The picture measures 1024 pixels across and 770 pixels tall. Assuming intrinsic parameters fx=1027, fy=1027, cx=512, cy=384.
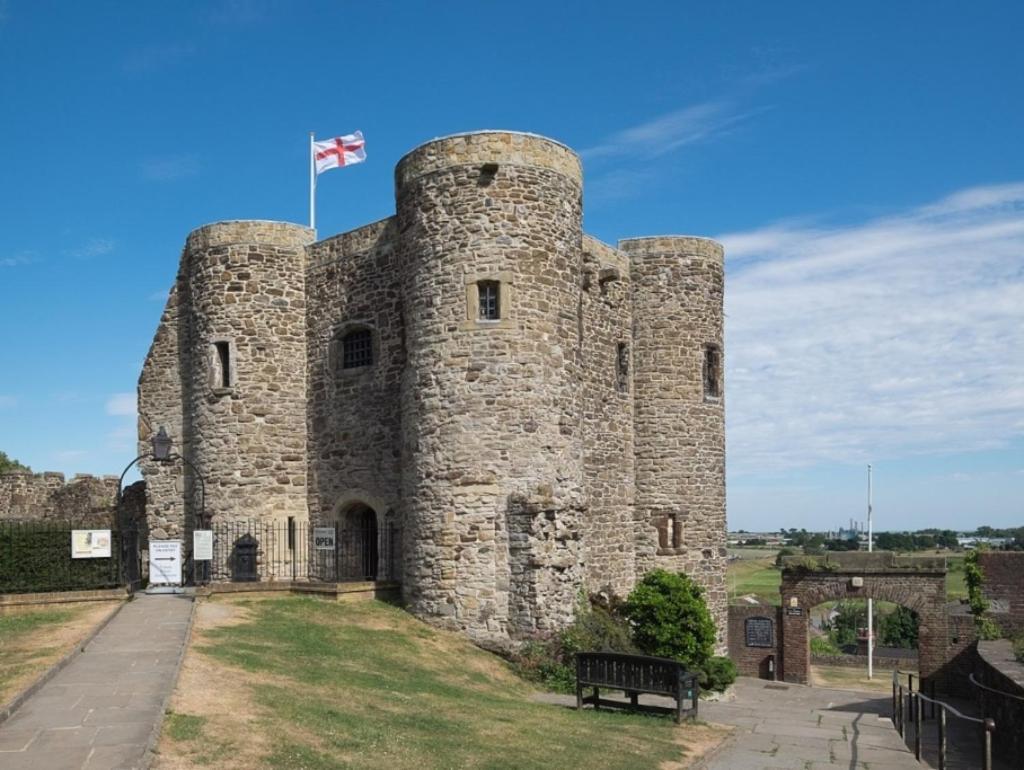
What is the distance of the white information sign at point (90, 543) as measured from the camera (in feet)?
60.7

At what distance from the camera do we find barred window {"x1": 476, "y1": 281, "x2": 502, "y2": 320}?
19.8 m

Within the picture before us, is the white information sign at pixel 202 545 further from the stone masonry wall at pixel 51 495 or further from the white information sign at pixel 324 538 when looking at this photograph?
the stone masonry wall at pixel 51 495

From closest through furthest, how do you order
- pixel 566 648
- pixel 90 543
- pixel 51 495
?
pixel 566 648
pixel 90 543
pixel 51 495

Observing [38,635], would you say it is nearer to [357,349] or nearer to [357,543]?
[357,543]

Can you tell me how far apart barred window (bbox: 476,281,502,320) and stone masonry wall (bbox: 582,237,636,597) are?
4.23 metres

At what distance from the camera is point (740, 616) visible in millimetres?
33969

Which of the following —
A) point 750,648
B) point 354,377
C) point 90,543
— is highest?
point 354,377

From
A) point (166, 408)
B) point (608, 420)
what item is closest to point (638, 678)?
point (608, 420)

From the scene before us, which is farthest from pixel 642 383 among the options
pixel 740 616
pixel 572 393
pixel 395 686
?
pixel 395 686

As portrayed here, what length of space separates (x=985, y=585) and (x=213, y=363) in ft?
65.4

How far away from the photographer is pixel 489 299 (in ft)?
65.2

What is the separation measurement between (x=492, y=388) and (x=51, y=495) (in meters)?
15.3

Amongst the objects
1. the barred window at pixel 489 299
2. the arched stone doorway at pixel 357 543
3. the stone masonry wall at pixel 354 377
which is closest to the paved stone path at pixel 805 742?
the barred window at pixel 489 299

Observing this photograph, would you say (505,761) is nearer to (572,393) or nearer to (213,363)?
(572,393)
